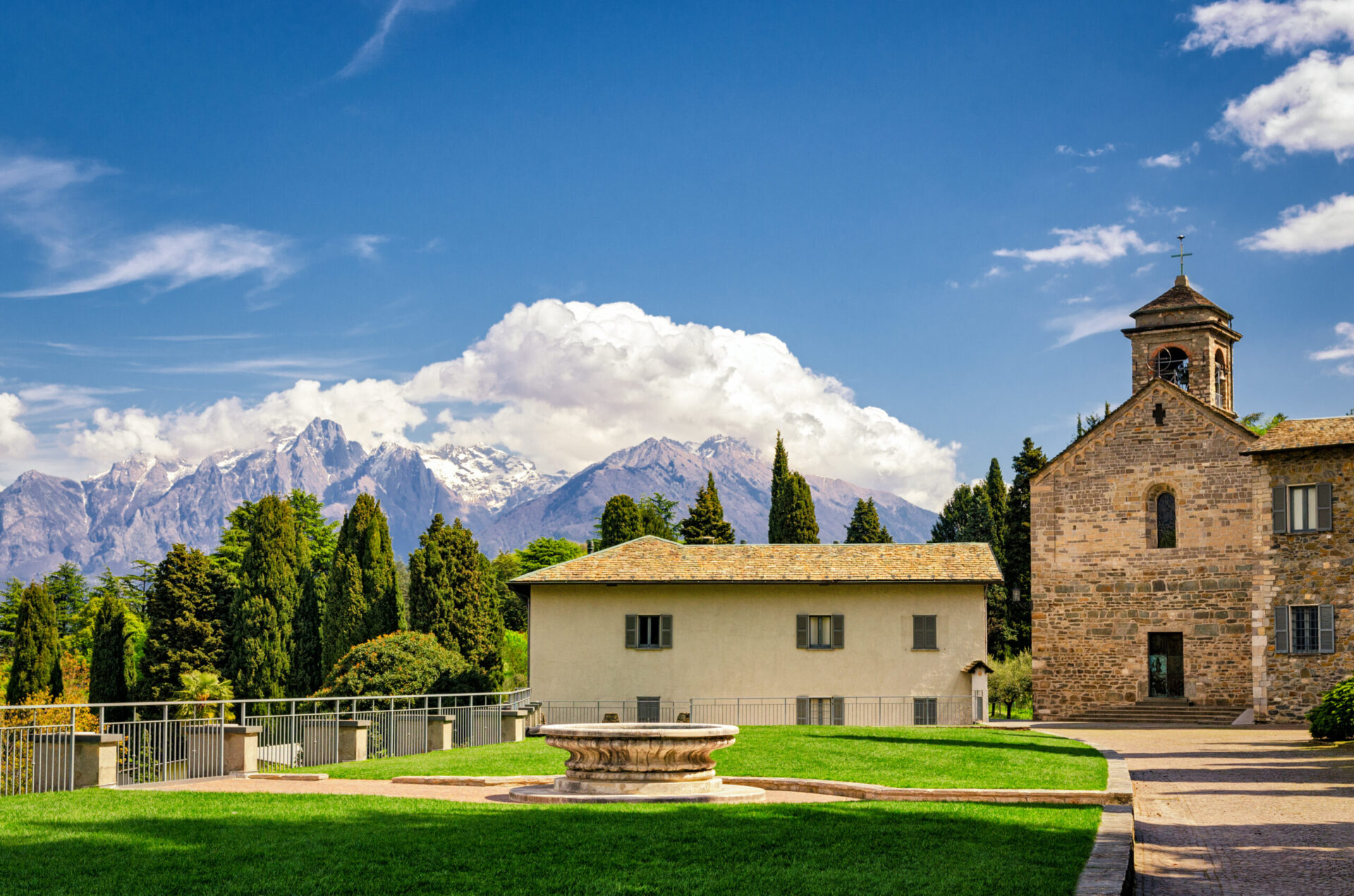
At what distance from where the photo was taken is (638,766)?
13.7m

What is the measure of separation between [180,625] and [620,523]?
23551 millimetres

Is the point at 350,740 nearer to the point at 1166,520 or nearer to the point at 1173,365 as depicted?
the point at 1166,520

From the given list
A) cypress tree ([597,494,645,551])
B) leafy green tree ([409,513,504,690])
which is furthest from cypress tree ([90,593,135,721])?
cypress tree ([597,494,645,551])

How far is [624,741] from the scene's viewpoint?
13633mm

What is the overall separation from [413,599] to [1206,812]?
3806cm

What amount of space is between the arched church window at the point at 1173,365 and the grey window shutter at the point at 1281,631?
9.87m

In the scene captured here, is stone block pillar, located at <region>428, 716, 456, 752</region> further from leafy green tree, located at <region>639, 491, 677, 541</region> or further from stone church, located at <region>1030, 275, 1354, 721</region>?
leafy green tree, located at <region>639, 491, 677, 541</region>

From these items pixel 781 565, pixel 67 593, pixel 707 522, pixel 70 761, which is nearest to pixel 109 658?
pixel 781 565

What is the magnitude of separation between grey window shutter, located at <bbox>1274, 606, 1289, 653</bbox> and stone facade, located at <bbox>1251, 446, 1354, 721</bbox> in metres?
0.10

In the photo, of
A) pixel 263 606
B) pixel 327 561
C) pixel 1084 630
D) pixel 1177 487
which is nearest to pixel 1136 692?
pixel 1084 630

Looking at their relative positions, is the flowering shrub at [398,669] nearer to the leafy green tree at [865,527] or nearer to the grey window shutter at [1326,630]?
the grey window shutter at [1326,630]

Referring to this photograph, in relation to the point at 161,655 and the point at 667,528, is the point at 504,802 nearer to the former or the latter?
the point at 161,655

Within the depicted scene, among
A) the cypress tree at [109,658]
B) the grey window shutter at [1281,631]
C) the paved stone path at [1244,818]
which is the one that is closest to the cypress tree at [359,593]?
the cypress tree at [109,658]

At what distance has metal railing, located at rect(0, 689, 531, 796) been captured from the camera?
15.0m
